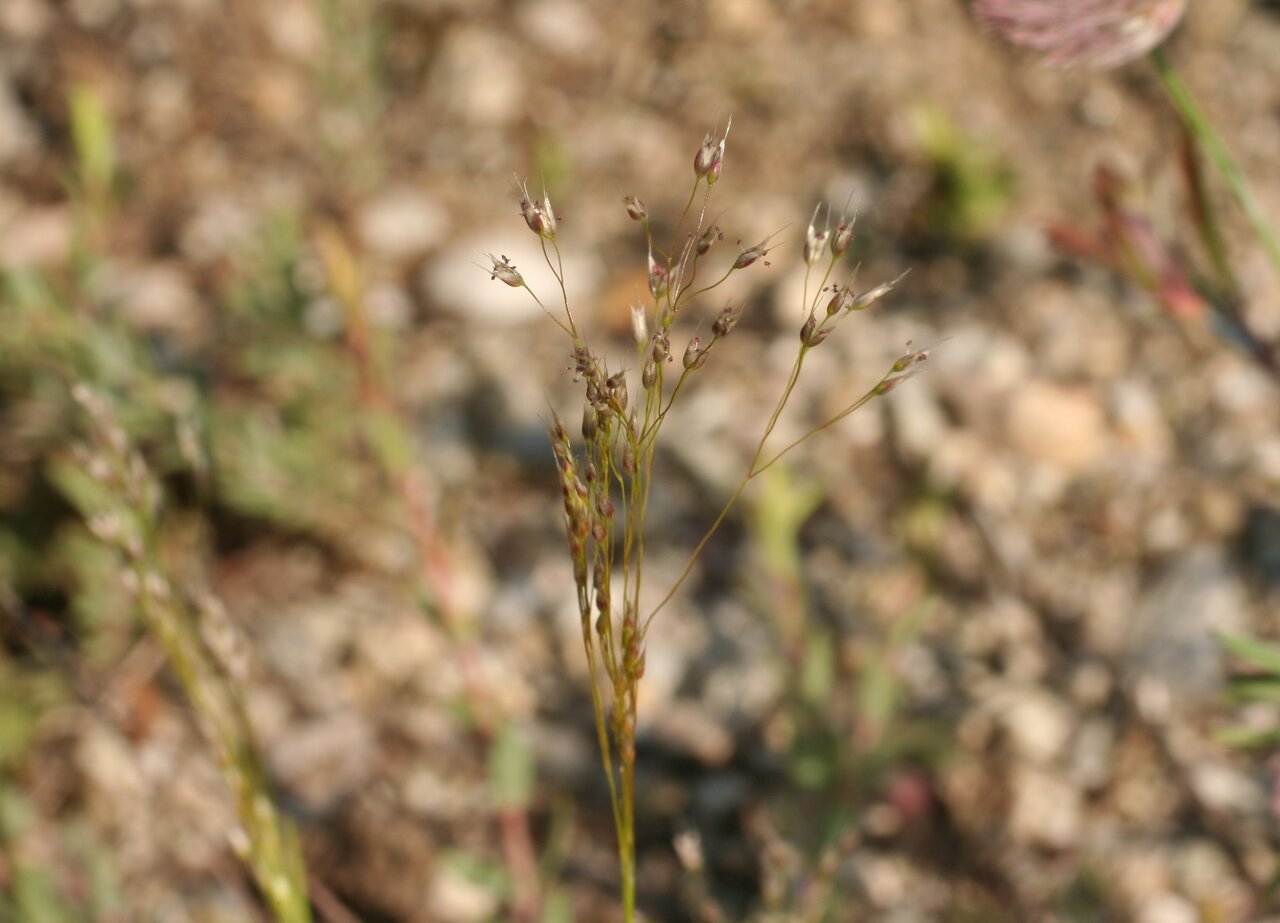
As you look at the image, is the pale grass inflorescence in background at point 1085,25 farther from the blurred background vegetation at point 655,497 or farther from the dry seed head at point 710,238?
the dry seed head at point 710,238

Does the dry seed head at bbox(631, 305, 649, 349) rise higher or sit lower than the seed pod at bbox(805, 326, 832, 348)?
lower

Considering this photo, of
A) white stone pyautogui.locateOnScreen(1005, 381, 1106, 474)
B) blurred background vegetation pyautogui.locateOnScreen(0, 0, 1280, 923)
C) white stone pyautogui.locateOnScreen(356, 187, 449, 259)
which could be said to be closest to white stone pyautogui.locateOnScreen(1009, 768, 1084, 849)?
blurred background vegetation pyautogui.locateOnScreen(0, 0, 1280, 923)

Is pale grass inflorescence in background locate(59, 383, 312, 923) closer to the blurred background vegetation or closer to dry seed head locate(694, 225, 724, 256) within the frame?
the blurred background vegetation

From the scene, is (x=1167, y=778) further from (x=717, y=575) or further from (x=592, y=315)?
(x=592, y=315)

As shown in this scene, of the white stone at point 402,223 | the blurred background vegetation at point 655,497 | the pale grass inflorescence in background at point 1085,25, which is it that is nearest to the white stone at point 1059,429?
the blurred background vegetation at point 655,497

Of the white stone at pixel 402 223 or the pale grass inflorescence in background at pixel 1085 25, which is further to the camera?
the white stone at pixel 402 223

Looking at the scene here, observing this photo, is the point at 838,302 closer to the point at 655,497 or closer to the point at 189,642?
the point at 189,642

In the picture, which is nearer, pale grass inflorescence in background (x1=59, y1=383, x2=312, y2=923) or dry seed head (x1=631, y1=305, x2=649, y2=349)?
dry seed head (x1=631, y1=305, x2=649, y2=349)

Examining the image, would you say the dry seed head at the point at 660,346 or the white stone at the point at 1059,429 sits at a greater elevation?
the white stone at the point at 1059,429

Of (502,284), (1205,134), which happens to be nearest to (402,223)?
(502,284)
